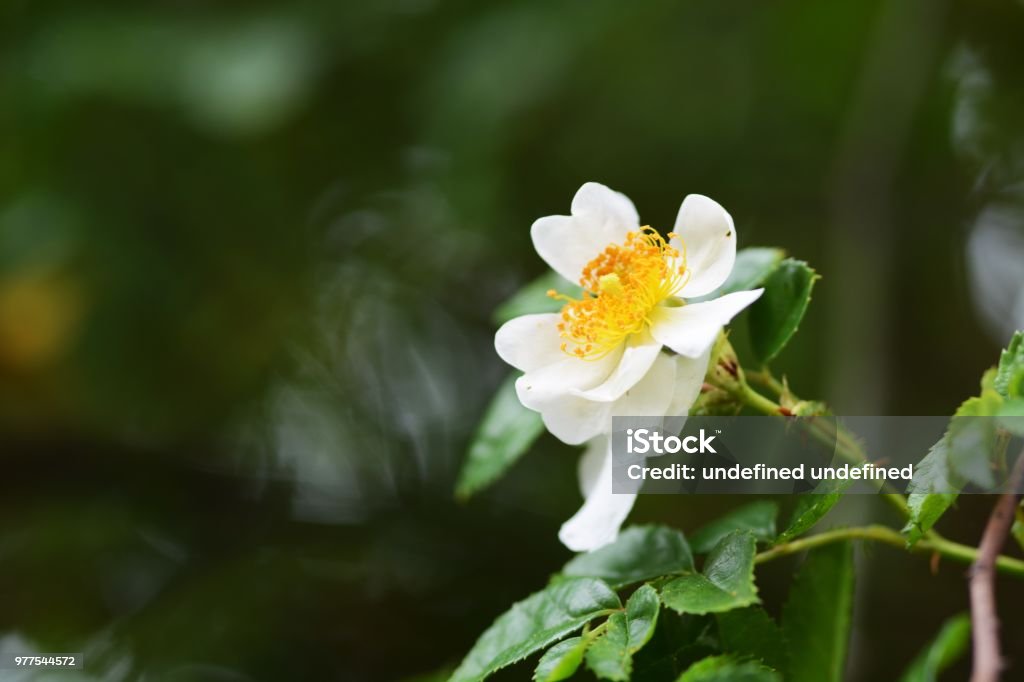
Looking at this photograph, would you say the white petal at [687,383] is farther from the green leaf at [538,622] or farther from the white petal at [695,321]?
the green leaf at [538,622]

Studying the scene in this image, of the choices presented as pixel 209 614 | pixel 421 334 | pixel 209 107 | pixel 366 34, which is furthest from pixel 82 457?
pixel 366 34

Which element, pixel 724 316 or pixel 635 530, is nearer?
pixel 724 316

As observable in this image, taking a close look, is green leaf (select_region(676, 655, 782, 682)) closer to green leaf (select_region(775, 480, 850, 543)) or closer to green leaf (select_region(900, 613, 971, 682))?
green leaf (select_region(775, 480, 850, 543))

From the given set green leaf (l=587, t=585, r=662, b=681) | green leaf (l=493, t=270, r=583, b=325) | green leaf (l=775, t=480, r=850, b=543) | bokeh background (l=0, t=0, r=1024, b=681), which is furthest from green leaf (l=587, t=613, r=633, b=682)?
bokeh background (l=0, t=0, r=1024, b=681)

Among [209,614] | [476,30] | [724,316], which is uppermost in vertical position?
[476,30]

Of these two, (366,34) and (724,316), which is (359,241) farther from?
(724,316)

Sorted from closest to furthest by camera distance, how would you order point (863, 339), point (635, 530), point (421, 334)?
point (635, 530) → point (863, 339) → point (421, 334)

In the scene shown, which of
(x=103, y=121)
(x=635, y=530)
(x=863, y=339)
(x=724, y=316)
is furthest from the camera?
(x=103, y=121)
